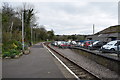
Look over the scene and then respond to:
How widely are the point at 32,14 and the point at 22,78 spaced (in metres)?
40.2

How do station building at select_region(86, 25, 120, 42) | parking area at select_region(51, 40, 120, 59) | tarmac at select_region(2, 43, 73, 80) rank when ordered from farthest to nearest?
1. station building at select_region(86, 25, 120, 42)
2. parking area at select_region(51, 40, 120, 59)
3. tarmac at select_region(2, 43, 73, 80)

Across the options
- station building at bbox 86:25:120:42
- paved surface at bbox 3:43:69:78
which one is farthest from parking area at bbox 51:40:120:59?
station building at bbox 86:25:120:42

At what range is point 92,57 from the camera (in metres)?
13.4

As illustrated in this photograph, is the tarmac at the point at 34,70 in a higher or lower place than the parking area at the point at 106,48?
lower

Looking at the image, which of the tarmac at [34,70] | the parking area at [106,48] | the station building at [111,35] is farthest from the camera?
the station building at [111,35]

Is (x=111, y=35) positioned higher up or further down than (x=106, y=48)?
higher up

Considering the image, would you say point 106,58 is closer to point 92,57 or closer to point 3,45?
point 92,57

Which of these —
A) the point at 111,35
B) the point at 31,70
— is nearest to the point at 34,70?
the point at 31,70

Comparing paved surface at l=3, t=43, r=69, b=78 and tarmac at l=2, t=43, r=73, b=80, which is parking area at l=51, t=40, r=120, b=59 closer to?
tarmac at l=2, t=43, r=73, b=80

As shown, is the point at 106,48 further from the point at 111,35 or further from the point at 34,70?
the point at 111,35

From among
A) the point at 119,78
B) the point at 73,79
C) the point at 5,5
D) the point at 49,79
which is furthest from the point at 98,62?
the point at 5,5

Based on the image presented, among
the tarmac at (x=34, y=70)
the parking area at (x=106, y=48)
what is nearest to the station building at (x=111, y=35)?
the parking area at (x=106, y=48)

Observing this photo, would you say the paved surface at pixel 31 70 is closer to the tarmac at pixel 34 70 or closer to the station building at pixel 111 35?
the tarmac at pixel 34 70

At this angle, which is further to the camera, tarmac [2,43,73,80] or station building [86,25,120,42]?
station building [86,25,120,42]
